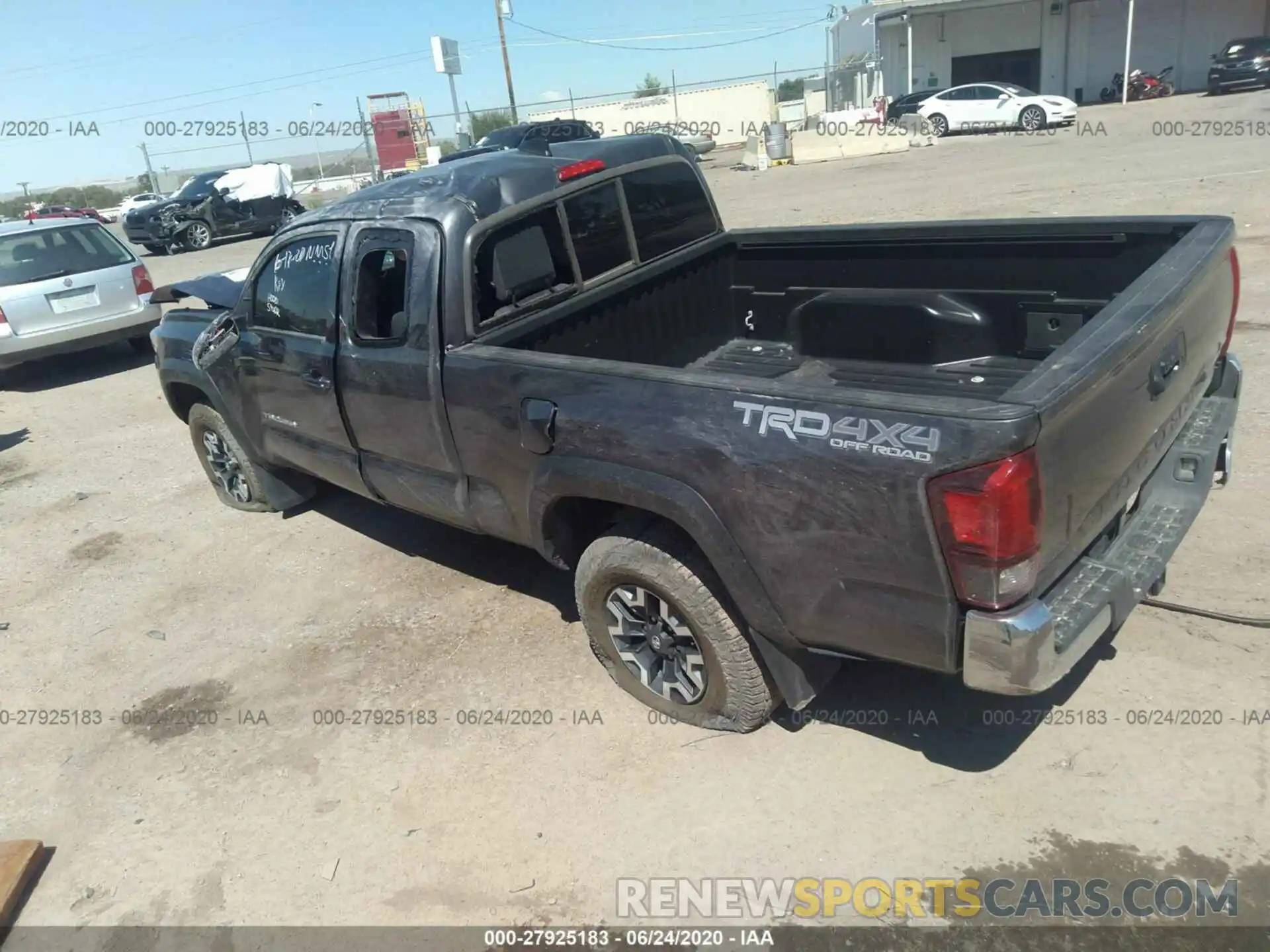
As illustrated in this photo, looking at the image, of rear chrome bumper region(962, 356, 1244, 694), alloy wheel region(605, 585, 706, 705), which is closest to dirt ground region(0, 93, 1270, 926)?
alloy wheel region(605, 585, 706, 705)

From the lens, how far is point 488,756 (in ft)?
11.3

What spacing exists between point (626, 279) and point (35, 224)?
Answer: 8.96 metres

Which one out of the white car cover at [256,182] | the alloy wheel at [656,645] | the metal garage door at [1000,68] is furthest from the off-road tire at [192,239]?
the metal garage door at [1000,68]

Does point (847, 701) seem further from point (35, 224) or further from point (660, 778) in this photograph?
point (35, 224)

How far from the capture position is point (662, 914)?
270 cm

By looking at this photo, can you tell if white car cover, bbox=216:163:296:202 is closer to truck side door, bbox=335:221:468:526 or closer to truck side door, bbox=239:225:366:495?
truck side door, bbox=239:225:366:495

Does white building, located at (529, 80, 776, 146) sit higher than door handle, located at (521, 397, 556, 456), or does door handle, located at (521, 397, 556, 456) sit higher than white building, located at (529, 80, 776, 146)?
white building, located at (529, 80, 776, 146)

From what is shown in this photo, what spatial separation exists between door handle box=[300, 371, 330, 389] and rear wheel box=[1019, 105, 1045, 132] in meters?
26.8

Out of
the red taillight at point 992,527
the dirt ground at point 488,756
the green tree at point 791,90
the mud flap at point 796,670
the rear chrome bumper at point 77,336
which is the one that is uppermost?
the green tree at point 791,90

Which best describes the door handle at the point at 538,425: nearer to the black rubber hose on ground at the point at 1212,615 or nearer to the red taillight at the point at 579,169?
the red taillight at the point at 579,169

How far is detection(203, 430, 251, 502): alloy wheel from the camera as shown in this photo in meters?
5.84

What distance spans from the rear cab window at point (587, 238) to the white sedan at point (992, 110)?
25.0 m

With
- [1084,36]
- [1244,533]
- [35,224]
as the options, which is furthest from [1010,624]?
[1084,36]

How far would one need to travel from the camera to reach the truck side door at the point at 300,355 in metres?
4.18
